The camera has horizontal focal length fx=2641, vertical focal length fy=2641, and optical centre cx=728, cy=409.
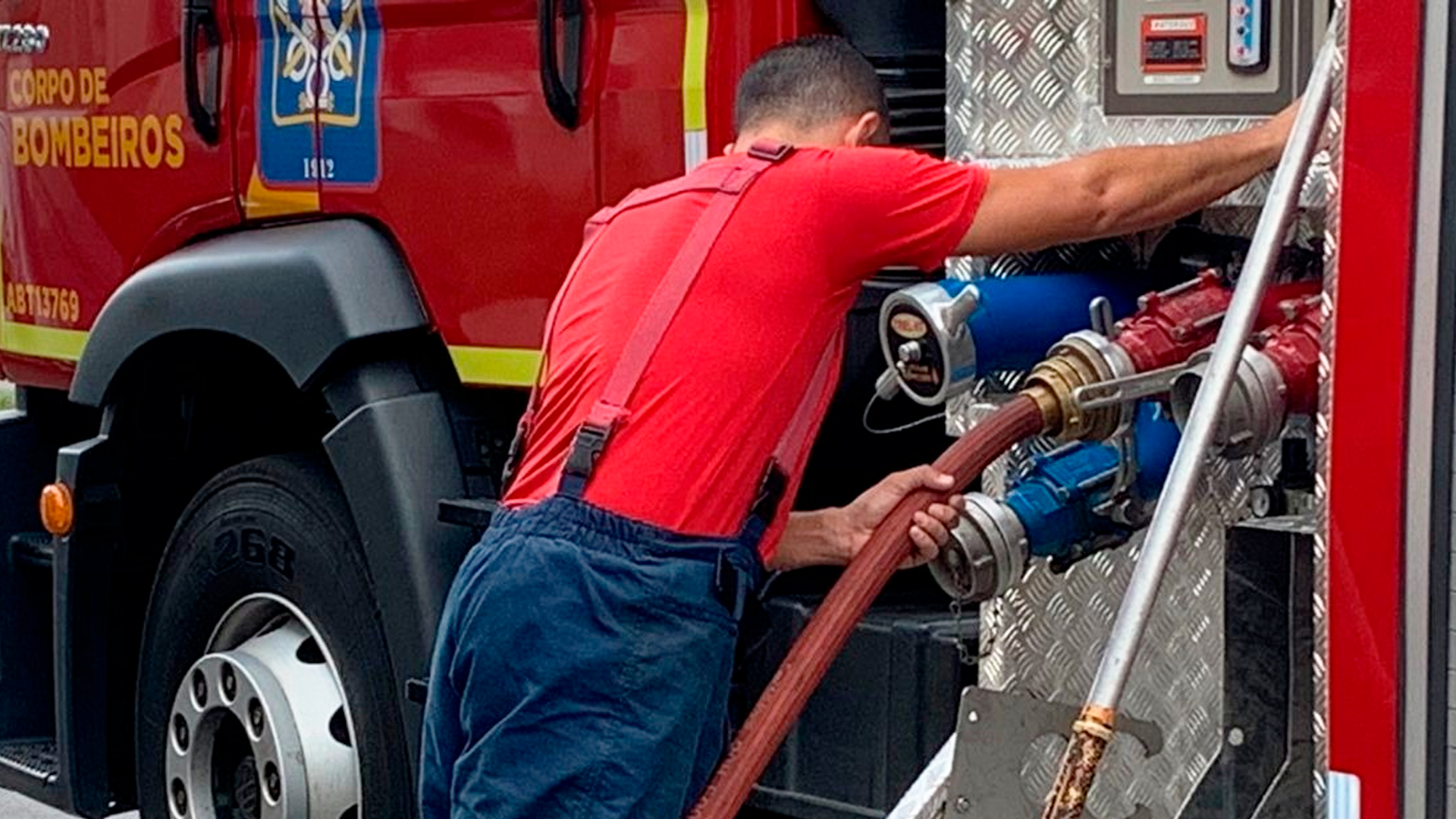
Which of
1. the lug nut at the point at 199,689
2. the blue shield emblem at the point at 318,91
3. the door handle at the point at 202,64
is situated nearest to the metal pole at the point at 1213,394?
the blue shield emblem at the point at 318,91

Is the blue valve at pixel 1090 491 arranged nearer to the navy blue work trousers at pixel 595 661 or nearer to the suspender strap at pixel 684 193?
the navy blue work trousers at pixel 595 661

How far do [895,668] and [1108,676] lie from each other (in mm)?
901

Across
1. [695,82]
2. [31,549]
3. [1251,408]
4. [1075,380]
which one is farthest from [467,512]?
[31,549]

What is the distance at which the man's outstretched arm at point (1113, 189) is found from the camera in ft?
10.2

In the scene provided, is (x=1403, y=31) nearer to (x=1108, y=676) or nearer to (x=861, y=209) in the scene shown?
(x=1108, y=676)

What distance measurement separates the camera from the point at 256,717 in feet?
14.6

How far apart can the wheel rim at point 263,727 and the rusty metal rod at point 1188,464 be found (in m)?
1.88

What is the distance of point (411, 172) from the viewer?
425 cm

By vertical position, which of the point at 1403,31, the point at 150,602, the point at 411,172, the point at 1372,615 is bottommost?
the point at 150,602

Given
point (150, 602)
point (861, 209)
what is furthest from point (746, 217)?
point (150, 602)

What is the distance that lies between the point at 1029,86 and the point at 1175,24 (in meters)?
0.27

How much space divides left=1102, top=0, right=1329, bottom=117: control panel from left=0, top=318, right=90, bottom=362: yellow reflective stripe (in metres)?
2.36

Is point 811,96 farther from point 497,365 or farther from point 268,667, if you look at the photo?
point 268,667

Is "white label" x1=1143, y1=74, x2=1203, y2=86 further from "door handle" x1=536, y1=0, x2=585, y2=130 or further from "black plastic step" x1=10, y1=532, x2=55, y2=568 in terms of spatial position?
"black plastic step" x1=10, y1=532, x2=55, y2=568
